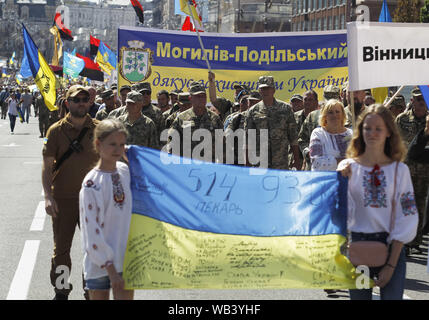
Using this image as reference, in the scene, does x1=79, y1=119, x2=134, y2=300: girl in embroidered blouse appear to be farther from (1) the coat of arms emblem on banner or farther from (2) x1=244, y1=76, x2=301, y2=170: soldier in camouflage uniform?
(1) the coat of arms emblem on banner

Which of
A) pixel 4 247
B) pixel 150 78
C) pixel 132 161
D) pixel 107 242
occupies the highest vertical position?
pixel 150 78

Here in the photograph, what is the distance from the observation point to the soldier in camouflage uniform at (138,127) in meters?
9.65

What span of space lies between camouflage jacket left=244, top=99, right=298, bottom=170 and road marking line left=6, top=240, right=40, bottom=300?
9.41ft

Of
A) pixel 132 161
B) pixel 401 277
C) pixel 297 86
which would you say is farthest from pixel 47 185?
pixel 297 86

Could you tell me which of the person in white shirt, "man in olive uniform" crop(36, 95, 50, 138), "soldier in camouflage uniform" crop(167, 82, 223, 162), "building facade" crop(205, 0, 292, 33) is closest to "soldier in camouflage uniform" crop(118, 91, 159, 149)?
"soldier in camouflage uniform" crop(167, 82, 223, 162)

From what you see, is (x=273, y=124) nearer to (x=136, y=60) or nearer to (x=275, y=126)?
(x=275, y=126)

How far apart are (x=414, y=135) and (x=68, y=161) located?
209 inches

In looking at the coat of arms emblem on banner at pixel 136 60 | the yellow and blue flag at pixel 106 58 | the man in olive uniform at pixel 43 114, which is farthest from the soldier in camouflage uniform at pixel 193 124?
the yellow and blue flag at pixel 106 58

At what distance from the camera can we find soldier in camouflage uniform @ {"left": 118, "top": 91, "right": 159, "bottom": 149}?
9.65 m

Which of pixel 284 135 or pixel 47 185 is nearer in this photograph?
pixel 47 185

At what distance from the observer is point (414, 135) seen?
35.0ft
